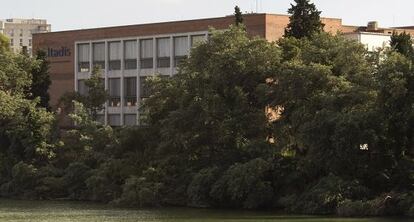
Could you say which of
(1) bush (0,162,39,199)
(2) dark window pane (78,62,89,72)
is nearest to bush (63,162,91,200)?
(1) bush (0,162,39,199)

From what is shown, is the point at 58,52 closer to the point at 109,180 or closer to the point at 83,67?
the point at 83,67

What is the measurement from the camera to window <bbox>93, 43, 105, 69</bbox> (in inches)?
3985

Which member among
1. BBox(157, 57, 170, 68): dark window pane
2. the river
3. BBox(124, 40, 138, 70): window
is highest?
BBox(124, 40, 138, 70): window

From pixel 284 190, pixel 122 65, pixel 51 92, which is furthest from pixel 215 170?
pixel 51 92

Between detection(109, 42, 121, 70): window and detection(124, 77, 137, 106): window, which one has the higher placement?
detection(109, 42, 121, 70): window

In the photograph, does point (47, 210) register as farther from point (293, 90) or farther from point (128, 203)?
point (293, 90)

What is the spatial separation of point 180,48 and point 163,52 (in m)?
2.46

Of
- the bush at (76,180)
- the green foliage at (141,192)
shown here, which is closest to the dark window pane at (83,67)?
the bush at (76,180)

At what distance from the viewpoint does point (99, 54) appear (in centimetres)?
10175

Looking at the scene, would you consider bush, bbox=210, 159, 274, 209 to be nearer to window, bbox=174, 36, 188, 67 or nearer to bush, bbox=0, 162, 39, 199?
bush, bbox=0, 162, 39, 199

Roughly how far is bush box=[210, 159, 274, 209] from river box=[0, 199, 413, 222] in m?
1.27

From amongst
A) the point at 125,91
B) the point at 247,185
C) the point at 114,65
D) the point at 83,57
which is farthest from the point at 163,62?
the point at 247,185

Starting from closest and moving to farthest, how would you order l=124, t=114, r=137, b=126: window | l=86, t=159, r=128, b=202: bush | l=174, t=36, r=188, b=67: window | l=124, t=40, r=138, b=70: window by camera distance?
l=86, t=159, r=128, b=202: bush, l=174, t=36, r=188, b=67: window, l=124, t=114, r=137, b=126: window, l=124, t=40, r=138, b=70: window

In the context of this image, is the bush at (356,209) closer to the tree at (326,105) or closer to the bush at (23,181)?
the tree at (326,105)
